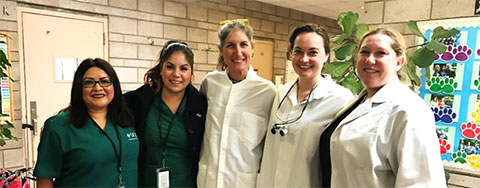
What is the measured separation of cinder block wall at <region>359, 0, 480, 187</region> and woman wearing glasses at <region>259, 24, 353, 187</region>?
128cm

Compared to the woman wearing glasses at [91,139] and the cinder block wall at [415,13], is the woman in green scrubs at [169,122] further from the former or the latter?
the cinder block wall at [415,13]

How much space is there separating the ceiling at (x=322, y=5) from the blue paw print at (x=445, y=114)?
2954 mm

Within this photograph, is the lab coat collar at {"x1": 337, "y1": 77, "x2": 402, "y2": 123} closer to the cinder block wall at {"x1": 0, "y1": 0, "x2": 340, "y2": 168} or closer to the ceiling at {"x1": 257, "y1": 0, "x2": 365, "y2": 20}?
the cinder block wall at {"x1": 0, "y1": 0, "x2": 340, "y2": 168}

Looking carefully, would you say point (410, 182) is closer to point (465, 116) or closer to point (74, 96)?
point (74, 96)

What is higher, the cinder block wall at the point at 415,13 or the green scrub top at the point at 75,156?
the cinder block wall at the point at 415,13

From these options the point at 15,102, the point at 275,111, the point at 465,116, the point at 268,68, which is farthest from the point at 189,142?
the point at 268,68

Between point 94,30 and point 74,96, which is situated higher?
point 94,30

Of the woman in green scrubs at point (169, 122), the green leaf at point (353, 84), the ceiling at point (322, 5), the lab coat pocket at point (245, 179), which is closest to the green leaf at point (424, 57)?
the green leaf at point (353, 84)

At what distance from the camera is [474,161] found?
2.11 meters

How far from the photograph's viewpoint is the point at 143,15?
154 inches

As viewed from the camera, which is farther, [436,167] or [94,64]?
[94,64]

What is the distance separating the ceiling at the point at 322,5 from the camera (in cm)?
483

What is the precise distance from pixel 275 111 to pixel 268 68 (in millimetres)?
4032

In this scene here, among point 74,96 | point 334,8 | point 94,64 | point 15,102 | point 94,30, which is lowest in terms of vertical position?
point 15,102
